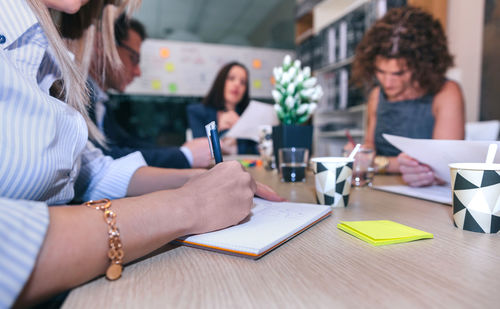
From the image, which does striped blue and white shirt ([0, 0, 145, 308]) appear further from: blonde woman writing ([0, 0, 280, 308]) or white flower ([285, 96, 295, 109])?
white flower ([285, 96, 295, 109])

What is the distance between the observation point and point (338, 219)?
0.56m

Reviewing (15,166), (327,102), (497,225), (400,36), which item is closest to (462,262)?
(497,225)

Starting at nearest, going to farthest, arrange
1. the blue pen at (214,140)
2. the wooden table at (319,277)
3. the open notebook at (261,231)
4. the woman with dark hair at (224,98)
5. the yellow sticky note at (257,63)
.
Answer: the wooden table at (319,277) < the open notebook at (261,231) < the blue pen at (214,140) < the woman with dark hair at (224,98) < the yellow sticky note at (257,63)

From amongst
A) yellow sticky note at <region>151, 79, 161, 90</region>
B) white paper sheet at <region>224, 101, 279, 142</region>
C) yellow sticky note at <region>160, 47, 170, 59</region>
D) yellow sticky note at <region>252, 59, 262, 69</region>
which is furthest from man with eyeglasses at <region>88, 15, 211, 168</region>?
yellow sticky note at <region>252, 59, 262, 69</region>

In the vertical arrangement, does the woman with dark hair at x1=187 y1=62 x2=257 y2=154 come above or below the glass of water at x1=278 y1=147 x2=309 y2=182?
above

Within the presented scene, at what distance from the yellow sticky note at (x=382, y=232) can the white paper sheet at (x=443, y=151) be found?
25 centimetres

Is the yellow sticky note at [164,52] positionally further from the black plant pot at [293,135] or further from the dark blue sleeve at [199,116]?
the black plant pot at [293,135]

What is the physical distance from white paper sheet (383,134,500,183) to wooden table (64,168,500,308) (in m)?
0.22

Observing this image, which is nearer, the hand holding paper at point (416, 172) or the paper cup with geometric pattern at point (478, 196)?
the paper cup with geometric pattern at point (478, 196)

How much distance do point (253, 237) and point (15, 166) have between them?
1.14 ft

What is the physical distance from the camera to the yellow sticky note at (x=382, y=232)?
429 mm

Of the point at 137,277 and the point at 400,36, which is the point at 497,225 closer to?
the point at 137,277

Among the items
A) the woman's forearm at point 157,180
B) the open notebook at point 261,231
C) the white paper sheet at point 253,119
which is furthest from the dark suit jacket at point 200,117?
the open notebook at point 261,231

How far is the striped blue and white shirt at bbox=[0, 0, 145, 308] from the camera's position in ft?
0.95
